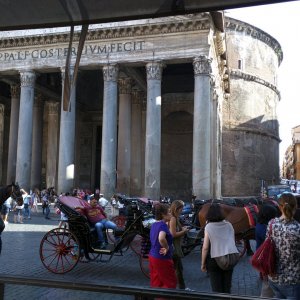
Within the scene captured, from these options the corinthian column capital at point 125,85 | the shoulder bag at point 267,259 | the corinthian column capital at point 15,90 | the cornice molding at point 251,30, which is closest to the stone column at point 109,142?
the corinthian column capital at point 125,85

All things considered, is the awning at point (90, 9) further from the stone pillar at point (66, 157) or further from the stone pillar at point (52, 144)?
the stone pillar at point (52, 144)

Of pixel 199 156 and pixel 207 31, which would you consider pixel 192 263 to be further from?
pixel 207 31

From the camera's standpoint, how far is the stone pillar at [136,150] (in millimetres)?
22750

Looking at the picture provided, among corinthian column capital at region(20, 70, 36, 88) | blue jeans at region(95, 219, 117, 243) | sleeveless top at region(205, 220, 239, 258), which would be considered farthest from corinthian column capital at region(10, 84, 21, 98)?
sleeveless top at region(205, 220, 239, 258)

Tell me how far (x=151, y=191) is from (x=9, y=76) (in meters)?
10.6

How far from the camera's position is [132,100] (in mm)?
24266

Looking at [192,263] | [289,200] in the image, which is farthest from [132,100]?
[289,200]

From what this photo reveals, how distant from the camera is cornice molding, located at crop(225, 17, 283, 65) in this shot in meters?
32.0

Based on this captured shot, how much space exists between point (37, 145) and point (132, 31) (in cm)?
994

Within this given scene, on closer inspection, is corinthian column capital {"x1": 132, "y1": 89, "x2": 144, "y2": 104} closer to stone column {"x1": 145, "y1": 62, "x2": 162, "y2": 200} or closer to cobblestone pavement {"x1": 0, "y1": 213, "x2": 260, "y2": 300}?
stone column {"x1": 145, "y1": 62, "x2": 162, "y2": 200}

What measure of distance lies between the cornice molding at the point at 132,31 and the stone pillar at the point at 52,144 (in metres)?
6.54

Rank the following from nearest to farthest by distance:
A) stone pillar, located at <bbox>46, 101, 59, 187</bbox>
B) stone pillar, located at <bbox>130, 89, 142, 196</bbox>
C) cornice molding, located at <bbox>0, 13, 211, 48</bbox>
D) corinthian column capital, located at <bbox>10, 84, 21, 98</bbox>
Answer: cornice molding, located at <bbox>0, 13, 211, 48</bbox> < stone pillar, located at <bbox>130, 89, 142, 196</bbox> < corinthian column capital, located at <bbox>10, 84, 21, 98</bbox> < stone pillar, located at <bbox>46, 101, 59, 187</bbox>

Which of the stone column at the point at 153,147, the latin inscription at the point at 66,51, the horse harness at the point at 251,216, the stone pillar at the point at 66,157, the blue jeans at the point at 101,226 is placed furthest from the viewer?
the stone pillar at the point at 66,157

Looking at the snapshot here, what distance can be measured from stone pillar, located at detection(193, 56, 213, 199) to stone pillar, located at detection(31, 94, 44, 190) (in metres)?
10.9
